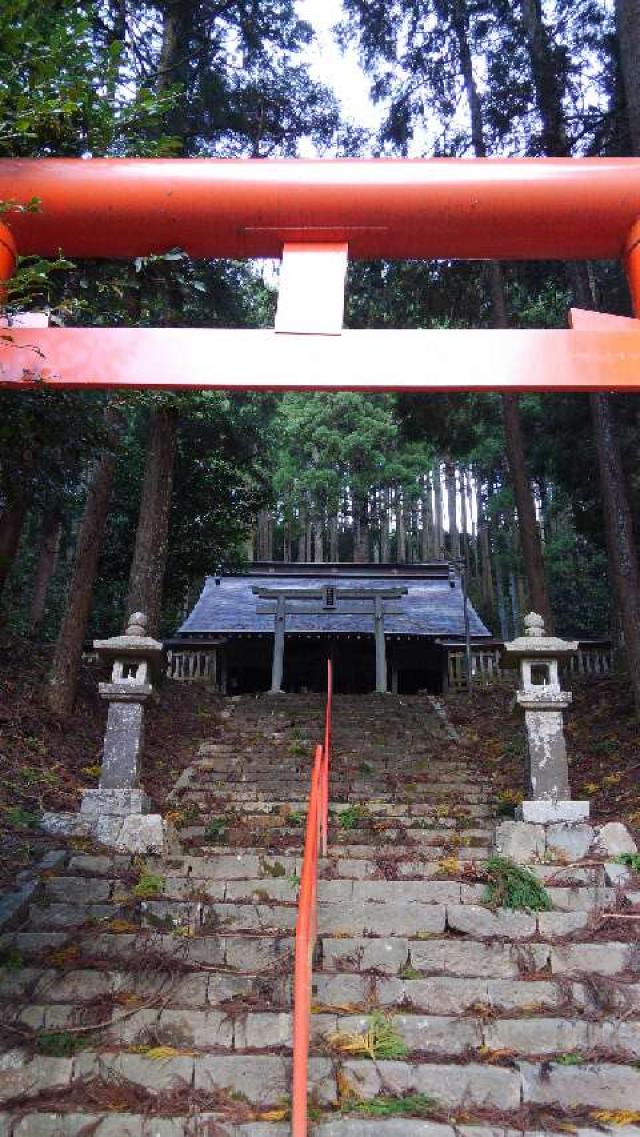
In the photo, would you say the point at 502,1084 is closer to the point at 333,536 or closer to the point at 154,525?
the point at 154,525

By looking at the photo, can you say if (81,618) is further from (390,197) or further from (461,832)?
(390,197)

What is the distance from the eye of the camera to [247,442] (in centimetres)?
1427

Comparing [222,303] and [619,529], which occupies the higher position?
[222,303]

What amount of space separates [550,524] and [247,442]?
46.7 feet

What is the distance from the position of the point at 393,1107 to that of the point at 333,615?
12432mm

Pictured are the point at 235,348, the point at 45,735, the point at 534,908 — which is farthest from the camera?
the point at 45,735

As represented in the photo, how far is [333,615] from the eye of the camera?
51.5 feet

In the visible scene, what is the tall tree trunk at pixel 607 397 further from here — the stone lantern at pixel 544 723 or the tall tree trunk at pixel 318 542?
the tall tree trunk at pixel 318 542

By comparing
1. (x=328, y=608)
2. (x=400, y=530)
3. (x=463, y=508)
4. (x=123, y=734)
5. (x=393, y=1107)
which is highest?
(x=463, y=508)

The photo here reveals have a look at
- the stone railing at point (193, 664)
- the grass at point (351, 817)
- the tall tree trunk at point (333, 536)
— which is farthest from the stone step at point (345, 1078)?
Result: the tall tree trunk at point (333, 536)

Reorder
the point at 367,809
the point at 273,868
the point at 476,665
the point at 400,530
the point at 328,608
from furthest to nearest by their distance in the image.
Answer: the point at 400,530, the point at 476,665, the point at 328,608, the point at 367,809, the point at 273,868

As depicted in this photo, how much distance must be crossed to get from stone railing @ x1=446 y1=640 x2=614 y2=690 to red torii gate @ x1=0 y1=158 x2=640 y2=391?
37.9ft

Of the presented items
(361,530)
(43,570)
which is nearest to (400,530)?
(361,530)

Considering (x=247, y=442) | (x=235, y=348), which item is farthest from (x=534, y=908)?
(x=247, y=442)
